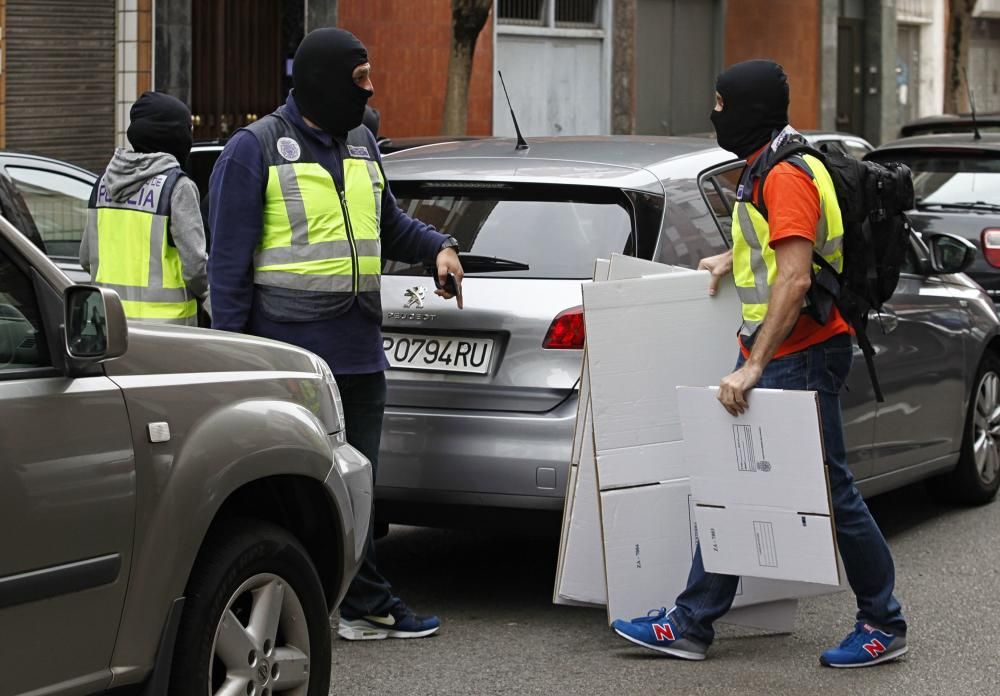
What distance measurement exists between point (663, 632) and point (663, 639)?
0.07 ft

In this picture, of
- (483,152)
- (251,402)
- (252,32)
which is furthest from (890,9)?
(251,402)

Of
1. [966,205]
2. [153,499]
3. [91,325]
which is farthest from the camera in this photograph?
[966,205]

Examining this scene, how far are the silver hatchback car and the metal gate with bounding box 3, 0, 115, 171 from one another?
10.3 meters

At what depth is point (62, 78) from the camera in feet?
53.3

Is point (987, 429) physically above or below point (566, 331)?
below

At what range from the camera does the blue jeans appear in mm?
5297

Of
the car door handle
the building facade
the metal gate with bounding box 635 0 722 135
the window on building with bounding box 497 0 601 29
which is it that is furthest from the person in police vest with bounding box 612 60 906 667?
the metal gate with bounding box 635 0 722 135

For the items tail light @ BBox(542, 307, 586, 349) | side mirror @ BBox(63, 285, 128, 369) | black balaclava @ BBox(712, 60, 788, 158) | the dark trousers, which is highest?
black balaclava @ BBox(712, 60, 788, 158)

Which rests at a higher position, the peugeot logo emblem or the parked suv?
the peugeot logo emblem

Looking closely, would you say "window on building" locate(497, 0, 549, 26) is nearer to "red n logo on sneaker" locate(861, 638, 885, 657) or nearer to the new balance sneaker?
the new balance sneaker

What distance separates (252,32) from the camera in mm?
18188

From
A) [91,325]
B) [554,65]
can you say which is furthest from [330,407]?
[554,65]

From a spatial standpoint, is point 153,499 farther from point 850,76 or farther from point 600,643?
point 850,76

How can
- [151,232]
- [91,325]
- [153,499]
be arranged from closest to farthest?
[91,325] < [153,499] < [151,232]
